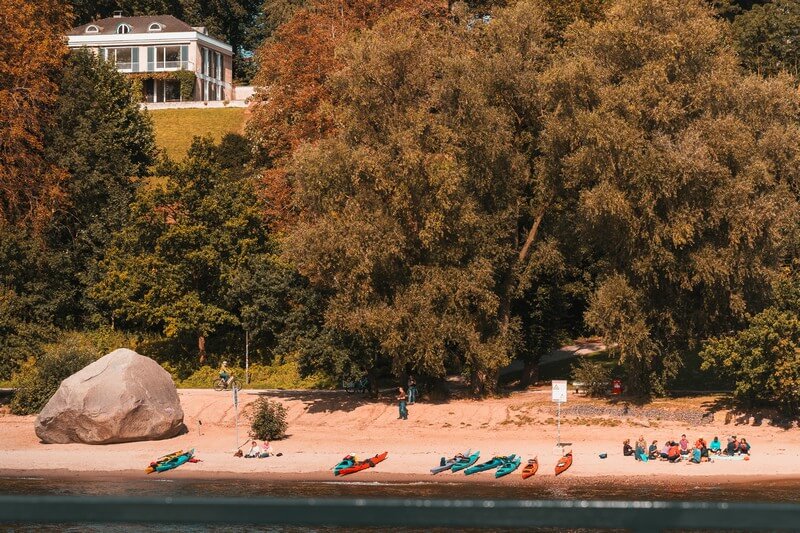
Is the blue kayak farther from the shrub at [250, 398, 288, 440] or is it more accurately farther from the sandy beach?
the shrub at [250, 398, 288, 440]

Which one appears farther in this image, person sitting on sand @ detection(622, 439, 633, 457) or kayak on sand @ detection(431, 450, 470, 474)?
person sitting on sand @ detection(622, 439, 633, 457)

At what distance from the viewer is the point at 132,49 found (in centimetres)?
10331

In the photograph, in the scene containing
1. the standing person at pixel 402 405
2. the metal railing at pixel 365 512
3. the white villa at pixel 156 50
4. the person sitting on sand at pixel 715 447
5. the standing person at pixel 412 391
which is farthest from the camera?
the white villa at pixel 156 50

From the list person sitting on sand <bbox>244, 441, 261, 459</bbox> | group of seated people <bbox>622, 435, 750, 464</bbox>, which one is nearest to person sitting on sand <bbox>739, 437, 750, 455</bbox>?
group of seated people <bbox>622, 435, 750, 464</bbox>

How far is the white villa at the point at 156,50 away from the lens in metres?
102

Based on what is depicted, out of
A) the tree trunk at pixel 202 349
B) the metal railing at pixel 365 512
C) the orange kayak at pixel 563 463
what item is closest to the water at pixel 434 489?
the orange kayak at pixel 563 463

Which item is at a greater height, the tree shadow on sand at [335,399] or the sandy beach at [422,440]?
the tree shadow on sand at [335,399]

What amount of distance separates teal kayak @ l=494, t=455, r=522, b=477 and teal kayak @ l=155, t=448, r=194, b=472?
1119 centimetres

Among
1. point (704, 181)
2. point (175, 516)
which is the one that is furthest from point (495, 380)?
point (175, 516)

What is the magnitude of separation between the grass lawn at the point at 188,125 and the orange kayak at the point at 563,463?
52.5 meters

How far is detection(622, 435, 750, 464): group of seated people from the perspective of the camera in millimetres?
37250

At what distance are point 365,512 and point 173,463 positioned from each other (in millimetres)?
36255

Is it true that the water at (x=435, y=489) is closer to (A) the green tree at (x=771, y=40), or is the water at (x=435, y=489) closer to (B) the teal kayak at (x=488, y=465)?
(B) the teal kayak at (x=488, y=465)

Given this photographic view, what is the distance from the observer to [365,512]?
3.26m
